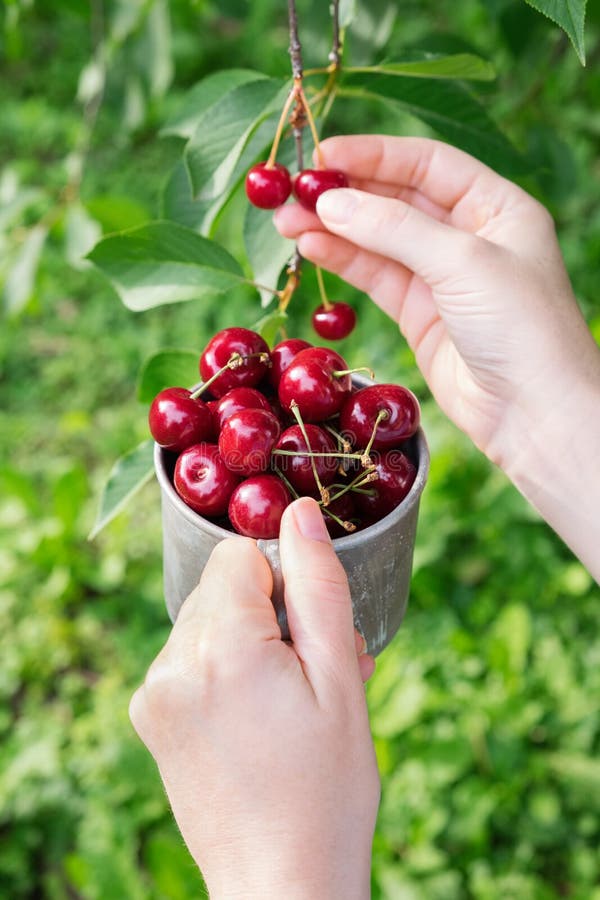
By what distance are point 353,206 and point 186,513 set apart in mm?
541

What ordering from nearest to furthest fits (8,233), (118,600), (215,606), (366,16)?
(215,606) → (366,16) → (8,233) → (118,600)

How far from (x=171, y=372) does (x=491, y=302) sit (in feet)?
1.65

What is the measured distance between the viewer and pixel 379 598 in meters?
1.10

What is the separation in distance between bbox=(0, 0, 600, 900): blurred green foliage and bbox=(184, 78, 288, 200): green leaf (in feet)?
0.78

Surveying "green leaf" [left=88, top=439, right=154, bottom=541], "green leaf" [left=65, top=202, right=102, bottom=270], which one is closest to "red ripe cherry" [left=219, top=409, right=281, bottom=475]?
"green leaf" [left=88, top=439, right=154, bottom=541]

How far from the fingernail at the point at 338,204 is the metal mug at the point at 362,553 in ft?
1.19

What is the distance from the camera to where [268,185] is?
1.27m

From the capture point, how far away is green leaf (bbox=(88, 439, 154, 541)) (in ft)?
4.11

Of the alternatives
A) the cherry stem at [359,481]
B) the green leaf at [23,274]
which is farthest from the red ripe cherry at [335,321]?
the green leaf at [23,274]

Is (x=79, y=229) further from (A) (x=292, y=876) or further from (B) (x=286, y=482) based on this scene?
(A) (x=292, y=876)

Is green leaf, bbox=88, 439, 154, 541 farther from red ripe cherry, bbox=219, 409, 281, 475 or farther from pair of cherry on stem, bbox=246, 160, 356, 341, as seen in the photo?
pair of cherry on stem, bbox=246, 160, 356, 341

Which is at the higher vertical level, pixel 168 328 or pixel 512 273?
pixel 512 273

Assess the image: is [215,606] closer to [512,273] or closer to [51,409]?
[512,273]

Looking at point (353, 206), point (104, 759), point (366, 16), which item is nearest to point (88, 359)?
point (104, 759)
